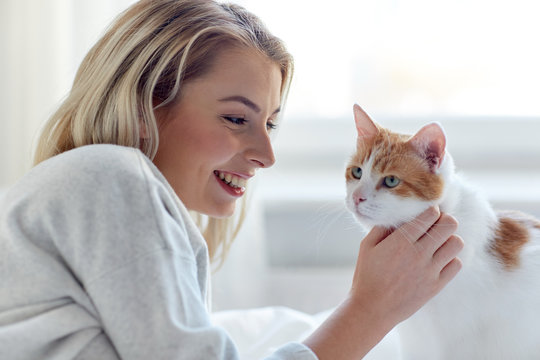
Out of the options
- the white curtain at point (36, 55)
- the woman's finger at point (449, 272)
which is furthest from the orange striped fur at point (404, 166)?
the white curtain at point (36, 55)

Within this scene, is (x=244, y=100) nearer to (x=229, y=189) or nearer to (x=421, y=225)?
(x=229, y=189)

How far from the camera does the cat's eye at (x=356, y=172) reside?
1.02m

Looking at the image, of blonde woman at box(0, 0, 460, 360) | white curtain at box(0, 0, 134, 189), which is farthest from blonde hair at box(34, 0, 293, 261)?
white curtain at box(0, 0, 134, 189)

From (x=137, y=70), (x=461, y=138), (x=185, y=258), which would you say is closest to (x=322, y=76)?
(x=461, y=138)

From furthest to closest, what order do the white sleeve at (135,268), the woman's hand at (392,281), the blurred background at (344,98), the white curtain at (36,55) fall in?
the white curtain at (36,55) < the blurred background at (344,98) < the woman's hand at (392,281) < the white sleeve at (135,268)

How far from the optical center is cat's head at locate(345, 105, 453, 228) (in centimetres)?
94

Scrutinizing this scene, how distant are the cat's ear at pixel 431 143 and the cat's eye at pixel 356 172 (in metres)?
0.11

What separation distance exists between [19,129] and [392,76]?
1323 millimetres

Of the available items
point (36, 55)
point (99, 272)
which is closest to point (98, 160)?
point (99, 272)

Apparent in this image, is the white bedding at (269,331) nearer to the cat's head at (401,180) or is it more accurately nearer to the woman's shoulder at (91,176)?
the cat's head at (401,180)

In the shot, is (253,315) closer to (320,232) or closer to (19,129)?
(320,232)

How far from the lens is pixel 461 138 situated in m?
1.79

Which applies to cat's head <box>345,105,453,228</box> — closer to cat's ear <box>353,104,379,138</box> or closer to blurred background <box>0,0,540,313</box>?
cat's ear <box>353,104,379,138</box>

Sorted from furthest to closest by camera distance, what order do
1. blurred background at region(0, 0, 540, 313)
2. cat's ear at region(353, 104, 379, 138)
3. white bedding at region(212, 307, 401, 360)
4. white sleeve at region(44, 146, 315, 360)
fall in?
blurred background at region(0, 0, 540, 313)
white bedding at region(212, 307, 401, 360)
cat's ear at region(353, 104, 379, 138)
white sleeve at region(44, 146, 315, 360)
